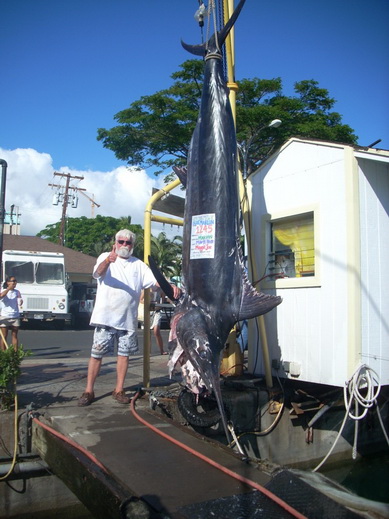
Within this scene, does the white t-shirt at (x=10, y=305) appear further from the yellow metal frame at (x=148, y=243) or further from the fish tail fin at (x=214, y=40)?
the fish tail fin at (x=214, y=40)

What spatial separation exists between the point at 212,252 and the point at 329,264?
5.01 feet

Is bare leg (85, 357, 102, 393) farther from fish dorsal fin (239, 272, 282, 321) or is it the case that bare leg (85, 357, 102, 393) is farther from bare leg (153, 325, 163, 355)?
bare leg (153, 325, 163, 355)

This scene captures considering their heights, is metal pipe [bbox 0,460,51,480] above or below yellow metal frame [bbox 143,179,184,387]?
below

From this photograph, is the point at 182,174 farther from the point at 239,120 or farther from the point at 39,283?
the point at 39,283

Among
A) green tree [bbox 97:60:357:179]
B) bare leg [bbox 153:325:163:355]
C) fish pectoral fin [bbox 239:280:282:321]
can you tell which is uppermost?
green tree [bbox 97:60:357:179]

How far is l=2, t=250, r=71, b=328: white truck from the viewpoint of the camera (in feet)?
51.6

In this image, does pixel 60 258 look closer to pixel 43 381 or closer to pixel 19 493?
pixel 43 381

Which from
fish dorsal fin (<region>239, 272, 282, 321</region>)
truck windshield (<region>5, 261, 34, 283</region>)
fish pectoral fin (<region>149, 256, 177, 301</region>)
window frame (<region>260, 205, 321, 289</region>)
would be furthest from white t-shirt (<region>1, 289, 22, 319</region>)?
truck windshield (<region>5, 261, 34, 283</region>)

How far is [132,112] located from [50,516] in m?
13.3

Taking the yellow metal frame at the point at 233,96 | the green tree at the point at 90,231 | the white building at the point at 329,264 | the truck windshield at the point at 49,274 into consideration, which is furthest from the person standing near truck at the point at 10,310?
the green tree at the point at 90,231

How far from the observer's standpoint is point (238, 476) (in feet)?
8.05

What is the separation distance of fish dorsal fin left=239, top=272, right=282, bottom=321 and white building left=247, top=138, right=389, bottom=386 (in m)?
1.24

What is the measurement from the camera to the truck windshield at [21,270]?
15.8 metres

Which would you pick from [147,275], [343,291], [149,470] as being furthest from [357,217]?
[149,470]
